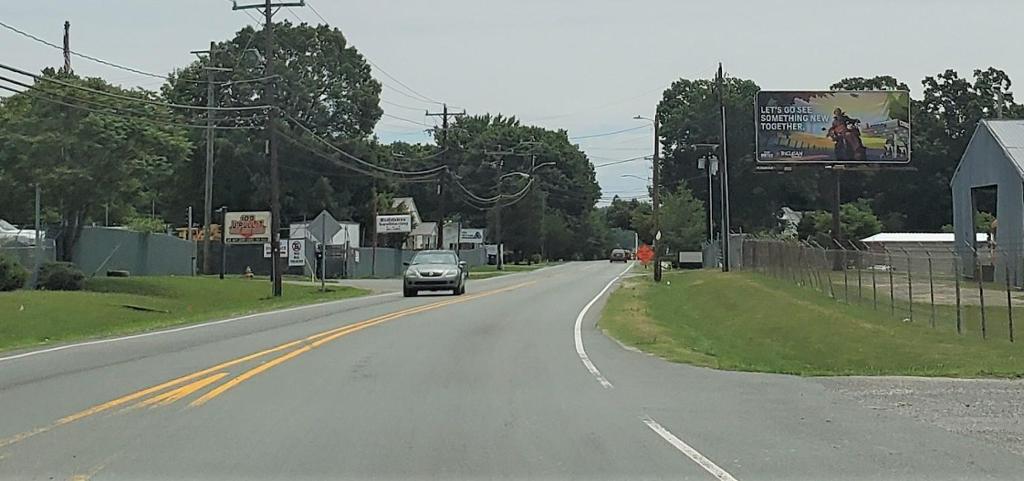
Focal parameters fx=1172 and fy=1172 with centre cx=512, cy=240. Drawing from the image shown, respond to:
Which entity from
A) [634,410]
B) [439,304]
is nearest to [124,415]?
[634,410]

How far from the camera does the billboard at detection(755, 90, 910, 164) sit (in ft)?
200

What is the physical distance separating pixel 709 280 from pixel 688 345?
2970cm

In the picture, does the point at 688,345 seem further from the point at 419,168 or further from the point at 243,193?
the point at 419,168

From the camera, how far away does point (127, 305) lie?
3559cm

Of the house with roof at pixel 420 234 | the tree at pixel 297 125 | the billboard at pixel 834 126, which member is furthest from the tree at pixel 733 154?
the billboard at pixel 834 126

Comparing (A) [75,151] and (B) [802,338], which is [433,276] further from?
(B) [802,338]

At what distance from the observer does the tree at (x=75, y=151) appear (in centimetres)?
4147

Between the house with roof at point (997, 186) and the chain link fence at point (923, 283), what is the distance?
13.9 inches

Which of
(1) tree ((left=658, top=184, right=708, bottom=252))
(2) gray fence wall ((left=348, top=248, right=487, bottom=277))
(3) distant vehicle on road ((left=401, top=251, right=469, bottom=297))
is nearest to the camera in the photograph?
(3) distant vehicle on road ((left=401, top=251, right=469, bottom=297))

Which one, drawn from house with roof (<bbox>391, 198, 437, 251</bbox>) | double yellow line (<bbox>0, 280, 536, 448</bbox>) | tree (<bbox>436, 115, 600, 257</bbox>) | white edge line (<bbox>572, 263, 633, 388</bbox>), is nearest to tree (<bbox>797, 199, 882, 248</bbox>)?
tree (<bbox>436, 115, 600, 257</bbox>)

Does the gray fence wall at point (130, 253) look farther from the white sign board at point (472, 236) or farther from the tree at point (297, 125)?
the white sign board at point (472, 236)

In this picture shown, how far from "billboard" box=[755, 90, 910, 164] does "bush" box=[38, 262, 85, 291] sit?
3634cm

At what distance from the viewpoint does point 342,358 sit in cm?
1834

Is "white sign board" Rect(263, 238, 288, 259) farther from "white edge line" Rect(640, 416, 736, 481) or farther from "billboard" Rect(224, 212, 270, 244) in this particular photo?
"white edge line" Rect(640, 416, 736, 481)
